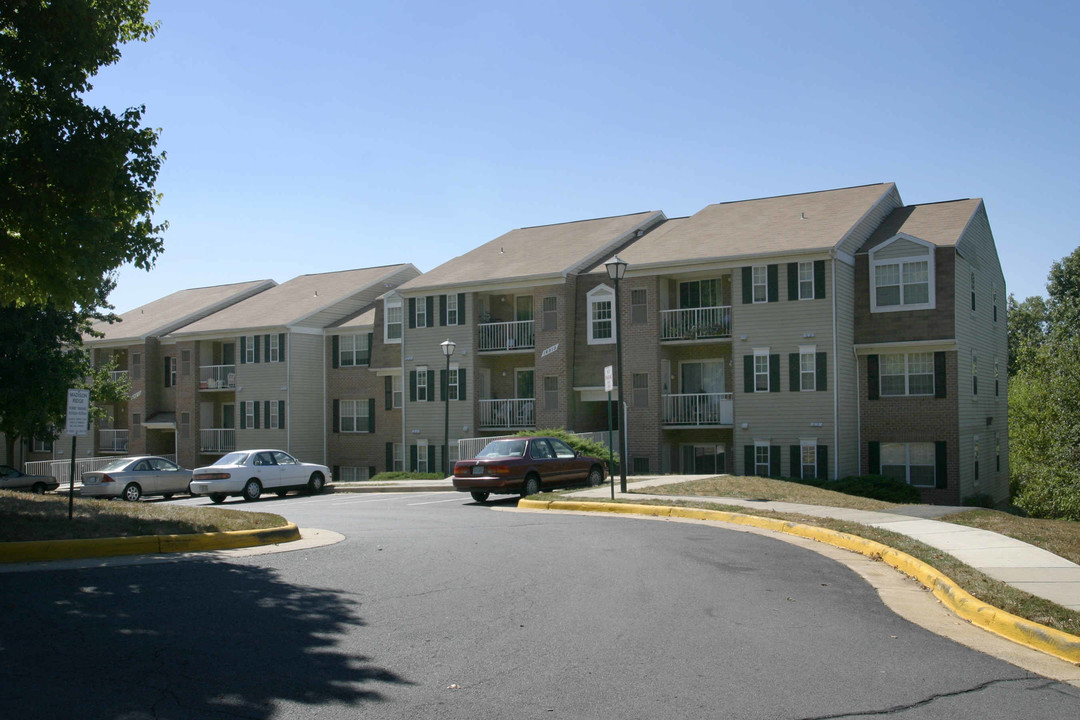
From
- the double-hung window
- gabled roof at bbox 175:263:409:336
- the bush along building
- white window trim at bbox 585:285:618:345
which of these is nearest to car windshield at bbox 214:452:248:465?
the bush along building

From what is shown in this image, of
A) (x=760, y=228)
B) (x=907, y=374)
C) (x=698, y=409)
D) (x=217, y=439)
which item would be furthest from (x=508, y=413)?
(x=217, y=439)

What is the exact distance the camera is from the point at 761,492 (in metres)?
21.5

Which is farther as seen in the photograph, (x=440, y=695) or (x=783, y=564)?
(x=783, y=564)

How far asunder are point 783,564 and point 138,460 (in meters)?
26.4

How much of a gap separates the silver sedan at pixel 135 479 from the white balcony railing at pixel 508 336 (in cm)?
1286

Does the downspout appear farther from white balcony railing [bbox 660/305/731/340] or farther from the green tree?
the green tree

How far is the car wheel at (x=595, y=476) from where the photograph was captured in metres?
24.6

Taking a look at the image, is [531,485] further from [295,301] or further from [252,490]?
[295,301]

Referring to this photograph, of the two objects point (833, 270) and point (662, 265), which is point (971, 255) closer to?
point (833, 270)

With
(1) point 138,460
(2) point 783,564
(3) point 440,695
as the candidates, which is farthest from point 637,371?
(3) point 440,695

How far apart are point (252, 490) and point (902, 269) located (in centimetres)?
2265

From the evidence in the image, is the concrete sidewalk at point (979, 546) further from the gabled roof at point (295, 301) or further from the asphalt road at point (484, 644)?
the gabled roof at point (295, 301)

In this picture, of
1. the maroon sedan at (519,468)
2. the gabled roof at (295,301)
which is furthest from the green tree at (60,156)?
the gabled roof at (295,301)

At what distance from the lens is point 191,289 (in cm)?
5912
